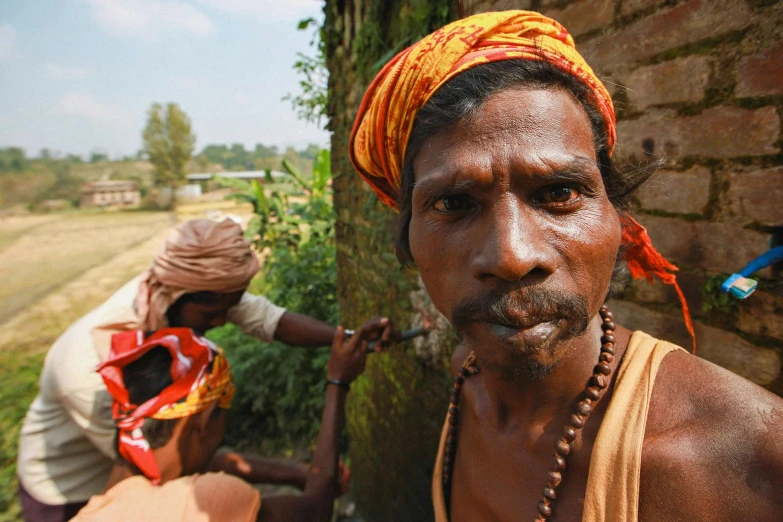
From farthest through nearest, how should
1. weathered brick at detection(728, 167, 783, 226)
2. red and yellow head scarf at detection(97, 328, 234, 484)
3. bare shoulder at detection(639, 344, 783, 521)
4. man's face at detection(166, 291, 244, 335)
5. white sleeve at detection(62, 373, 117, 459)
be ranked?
1. man's face at detection(166, 291, 244, 335)
2. white sleeve at detection(62, 373, 117, 459)
3. red and yellow head scarf at detection(97, 328, 234, 484)
4. weathered brick at detection(728, 167, 783, 226)
5. bare shoulder at detection(639, 344, 783, 521)

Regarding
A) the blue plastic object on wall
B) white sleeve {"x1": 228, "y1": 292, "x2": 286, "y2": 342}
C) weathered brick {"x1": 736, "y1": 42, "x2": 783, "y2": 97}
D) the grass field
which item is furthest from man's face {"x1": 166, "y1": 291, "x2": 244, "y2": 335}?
weathered brick {"x1": 736, "y1": 42, "x2": 783, "y2": 97}

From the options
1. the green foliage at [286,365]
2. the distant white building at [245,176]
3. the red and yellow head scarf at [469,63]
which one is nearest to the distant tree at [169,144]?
the distant white building at [245,176]

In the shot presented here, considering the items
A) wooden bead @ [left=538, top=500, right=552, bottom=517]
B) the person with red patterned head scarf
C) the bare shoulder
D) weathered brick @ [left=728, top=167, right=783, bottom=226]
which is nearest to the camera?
the bare shoulder

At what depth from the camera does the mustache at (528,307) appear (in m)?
0.90

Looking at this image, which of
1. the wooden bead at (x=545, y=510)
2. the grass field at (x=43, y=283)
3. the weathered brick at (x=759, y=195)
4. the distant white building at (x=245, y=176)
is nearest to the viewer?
the wooden bead at (x=545, y=510)

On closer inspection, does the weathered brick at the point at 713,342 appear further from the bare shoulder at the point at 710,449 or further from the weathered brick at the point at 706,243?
the bare shoulder at the point at 710,449

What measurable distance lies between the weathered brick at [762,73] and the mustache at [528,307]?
784 mm

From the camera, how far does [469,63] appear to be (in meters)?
1.06

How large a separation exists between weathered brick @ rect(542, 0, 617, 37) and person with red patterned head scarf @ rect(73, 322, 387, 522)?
1957 mm

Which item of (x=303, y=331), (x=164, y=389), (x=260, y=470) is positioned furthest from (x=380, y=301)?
(x=164, y=389)

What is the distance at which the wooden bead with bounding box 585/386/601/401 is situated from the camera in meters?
1.08

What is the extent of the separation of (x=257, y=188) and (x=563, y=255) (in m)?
5.92

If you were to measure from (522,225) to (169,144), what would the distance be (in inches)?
1667

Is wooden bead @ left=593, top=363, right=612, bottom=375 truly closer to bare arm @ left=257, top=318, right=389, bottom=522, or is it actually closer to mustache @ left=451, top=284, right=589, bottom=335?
mustache @ left=451, top=284, right=589, bottom=335
